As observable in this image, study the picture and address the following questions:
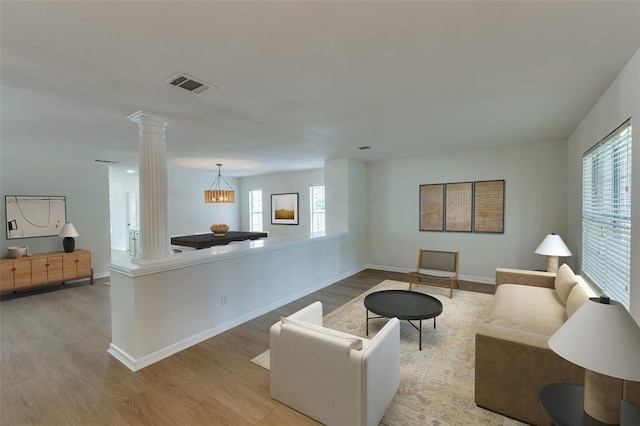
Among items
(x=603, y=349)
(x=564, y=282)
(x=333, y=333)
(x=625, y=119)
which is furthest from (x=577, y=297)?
(x=333, y=333)

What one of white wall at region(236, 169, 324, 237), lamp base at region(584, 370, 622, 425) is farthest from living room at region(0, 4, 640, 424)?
lamp base at region(584, 370, 622, 425)

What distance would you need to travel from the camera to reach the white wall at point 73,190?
513cm

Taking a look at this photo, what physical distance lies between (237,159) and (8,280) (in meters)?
4.29

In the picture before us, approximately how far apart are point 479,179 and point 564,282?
8.91 ft

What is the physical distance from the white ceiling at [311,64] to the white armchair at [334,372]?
1.89 meters

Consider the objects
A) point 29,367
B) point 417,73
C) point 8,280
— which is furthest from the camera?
point 8,280

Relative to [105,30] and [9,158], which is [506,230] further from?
[9,158]

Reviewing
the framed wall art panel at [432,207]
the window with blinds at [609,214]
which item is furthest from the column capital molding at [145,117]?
the framed wall art panel at [432,207]

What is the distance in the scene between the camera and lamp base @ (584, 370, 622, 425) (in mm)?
1199

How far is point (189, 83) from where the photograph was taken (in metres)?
2.23

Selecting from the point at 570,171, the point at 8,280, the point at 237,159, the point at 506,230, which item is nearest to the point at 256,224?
the point at 237,159

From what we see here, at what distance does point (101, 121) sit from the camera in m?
3.18

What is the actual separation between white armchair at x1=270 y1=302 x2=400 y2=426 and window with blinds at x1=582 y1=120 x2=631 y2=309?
5.96 ft

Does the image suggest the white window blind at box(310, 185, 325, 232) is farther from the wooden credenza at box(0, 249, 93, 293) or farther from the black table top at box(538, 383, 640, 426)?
the black table top at box(538, 383, 640, 426)
